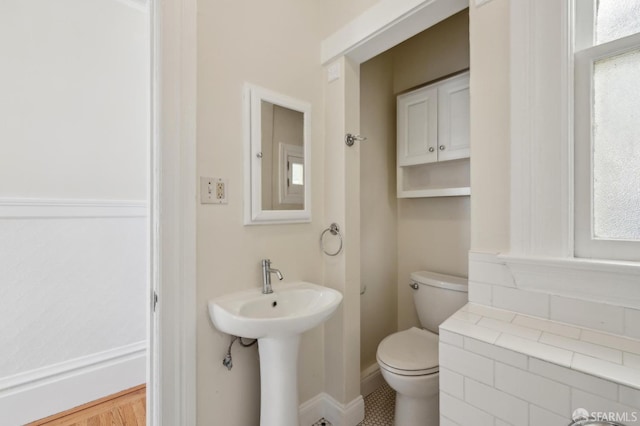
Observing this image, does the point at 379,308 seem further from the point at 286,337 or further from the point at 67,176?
the point at 67,176

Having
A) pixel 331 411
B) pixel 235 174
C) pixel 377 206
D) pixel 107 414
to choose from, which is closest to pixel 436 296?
pixel 377 206

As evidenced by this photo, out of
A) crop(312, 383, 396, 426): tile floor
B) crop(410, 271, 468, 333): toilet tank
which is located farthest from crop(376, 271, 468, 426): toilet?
crop(312, 383, 396, 426): tile floor

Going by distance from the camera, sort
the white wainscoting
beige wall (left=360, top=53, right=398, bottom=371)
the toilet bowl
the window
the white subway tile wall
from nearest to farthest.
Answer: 1. the white subway tile wall
2. the window
3. the toilet bowl
4. the white wainscoting
5. beige wall (left=360, top=53, right=398, bottom=371)

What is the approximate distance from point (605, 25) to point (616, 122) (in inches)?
11.4

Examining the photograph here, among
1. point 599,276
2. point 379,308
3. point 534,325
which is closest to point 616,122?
point 599,276

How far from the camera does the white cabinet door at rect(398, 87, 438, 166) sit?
1.74 meters

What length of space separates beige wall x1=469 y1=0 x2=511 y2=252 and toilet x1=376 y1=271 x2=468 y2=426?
2.19 feet

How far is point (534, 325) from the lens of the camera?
0.84m

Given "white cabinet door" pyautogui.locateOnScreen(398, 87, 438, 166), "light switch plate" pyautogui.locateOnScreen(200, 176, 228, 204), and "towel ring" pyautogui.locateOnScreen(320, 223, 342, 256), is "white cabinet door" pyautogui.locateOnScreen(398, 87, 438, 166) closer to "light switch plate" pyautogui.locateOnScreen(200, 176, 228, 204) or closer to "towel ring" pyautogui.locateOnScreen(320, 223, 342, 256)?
"towel ring" pyautogui.locateOnScreen(320, 223, 342, 256)

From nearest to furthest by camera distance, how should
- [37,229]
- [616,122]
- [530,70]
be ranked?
[616,122], [530,70], [37,229]

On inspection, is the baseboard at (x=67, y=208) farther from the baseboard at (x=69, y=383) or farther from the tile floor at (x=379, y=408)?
the tile floor at (x=379, y=408)

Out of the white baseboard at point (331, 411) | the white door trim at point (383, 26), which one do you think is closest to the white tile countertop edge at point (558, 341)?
the white baseboard at point (331, 411)

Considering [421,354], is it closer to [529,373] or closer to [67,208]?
[529,373]

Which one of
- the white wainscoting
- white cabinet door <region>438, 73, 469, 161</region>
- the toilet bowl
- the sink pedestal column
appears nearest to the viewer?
the sink pedestal column
